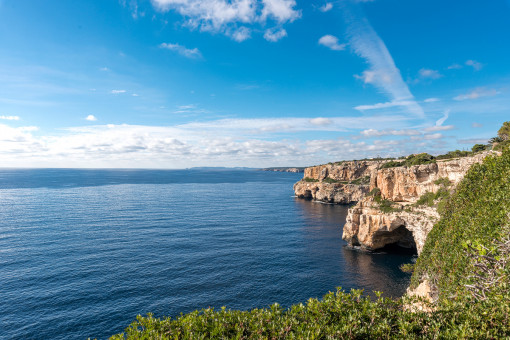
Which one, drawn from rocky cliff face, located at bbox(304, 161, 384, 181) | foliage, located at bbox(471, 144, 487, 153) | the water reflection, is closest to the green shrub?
the water reflection

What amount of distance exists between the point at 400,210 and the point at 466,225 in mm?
27700

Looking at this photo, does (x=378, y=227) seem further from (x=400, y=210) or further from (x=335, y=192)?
(x=335, y=192)

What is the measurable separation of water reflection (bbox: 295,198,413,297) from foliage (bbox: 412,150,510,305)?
12.1 meters

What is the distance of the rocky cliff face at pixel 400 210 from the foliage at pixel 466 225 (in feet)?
52.9

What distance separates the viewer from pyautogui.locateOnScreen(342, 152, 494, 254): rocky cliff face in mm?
42613

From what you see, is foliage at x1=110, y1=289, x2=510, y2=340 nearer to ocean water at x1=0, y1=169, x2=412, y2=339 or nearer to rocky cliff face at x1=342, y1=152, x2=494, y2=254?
ocean water at x1=0, y1=169, x2=412, y2=339

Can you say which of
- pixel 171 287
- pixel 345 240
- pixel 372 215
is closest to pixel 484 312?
pixel 171 287

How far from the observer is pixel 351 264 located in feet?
152

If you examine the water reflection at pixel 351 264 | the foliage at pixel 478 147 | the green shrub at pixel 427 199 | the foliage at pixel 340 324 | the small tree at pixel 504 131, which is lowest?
the water reflection at pixel 351 264

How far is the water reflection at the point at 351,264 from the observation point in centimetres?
3859

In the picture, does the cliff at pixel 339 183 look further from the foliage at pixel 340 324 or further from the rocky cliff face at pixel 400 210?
the foliage at pixel 340 324

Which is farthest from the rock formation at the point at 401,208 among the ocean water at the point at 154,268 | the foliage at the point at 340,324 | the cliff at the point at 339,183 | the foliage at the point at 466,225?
the cliff at the point at 339,183

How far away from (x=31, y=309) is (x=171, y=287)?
16.0 metres

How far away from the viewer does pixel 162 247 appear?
2071 inches
